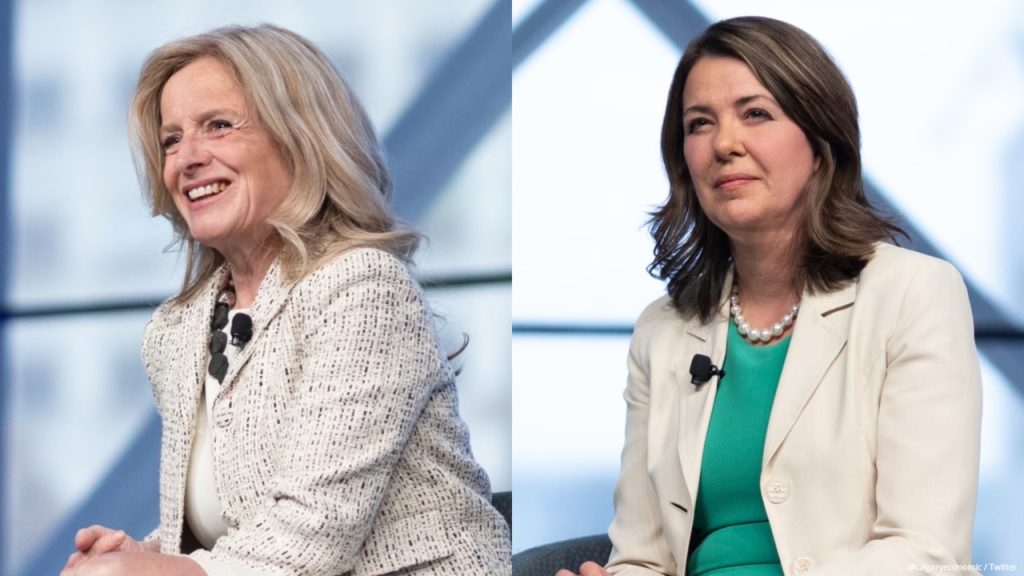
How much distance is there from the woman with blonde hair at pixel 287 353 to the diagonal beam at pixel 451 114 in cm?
104

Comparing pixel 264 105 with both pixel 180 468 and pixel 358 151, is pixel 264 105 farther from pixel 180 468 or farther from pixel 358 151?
pixel 180 468

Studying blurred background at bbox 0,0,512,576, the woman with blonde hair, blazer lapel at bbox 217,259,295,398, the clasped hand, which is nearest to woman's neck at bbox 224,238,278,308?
the woman with blonde hair

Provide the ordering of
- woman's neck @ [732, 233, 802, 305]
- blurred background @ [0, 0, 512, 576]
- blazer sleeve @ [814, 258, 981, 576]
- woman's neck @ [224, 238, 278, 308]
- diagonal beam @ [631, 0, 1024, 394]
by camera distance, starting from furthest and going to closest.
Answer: blurred background @ [0, 0, 512, 576] < diagonal beam @ [631, 0, 1024, 394] < woman's neck @ [224, 238, 278, 308] < woman's neck @ [732, 233, 802, 305] < blazer sleeve @ [814, 258, 981, 576]

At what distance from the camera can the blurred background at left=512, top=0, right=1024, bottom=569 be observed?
11.5ft

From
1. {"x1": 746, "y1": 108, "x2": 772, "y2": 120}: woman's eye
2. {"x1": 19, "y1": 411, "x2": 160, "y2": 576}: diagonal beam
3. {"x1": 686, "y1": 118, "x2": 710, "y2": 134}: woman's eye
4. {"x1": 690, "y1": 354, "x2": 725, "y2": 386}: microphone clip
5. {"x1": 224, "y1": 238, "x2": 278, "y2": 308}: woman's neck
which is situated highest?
{"x1": 746, "y1": 108, "x2": 772, "y2": 120}: woman's eye

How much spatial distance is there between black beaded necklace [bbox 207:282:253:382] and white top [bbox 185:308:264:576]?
13 mm

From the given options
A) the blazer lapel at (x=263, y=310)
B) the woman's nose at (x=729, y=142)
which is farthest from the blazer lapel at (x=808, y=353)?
the blazer lapel at (x=263, y=310)

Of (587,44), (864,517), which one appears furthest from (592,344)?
(864,517)

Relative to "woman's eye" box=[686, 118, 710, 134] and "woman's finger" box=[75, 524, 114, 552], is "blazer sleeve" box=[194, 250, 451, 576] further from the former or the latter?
"woman's eye" box=[686, 118, 710, 134]

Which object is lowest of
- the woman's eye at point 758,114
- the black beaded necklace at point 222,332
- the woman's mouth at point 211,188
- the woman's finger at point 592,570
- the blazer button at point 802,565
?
the woman's finger at point 592,570

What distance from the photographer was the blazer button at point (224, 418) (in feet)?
7.43

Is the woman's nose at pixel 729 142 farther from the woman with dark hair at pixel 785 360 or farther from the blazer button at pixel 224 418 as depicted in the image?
the blazer button at pixel 224 418

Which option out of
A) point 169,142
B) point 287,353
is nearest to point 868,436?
point 287,353

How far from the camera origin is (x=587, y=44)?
12.1 ft
